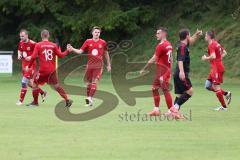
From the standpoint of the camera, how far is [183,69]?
17.0 meters

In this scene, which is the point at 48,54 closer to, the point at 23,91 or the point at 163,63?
the point at 23,91

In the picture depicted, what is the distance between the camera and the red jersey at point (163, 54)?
17859 millimetres

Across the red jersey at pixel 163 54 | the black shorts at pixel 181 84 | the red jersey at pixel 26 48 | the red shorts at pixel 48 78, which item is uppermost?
the red jersey at pixel 163 54

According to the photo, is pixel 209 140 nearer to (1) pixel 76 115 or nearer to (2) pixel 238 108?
(1) pixel 76 115

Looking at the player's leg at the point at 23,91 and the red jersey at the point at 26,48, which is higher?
the red jersey at the point at 26,48

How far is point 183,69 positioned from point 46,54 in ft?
14.8

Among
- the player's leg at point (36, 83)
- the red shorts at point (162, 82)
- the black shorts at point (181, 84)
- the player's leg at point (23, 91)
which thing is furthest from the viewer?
the player's leg at point (23, 91)

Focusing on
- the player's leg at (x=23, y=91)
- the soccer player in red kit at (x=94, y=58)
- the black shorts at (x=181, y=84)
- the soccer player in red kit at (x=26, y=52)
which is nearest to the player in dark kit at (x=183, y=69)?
→ the black shorts at (x=181, y=84)

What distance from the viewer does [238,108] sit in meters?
20.7

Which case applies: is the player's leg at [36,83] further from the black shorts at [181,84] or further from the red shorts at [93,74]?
the black shorts at [181,84]

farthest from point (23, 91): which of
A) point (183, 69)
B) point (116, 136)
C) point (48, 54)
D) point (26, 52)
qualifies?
point (116, 136)

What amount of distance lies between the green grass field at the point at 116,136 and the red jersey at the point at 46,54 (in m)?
1.06

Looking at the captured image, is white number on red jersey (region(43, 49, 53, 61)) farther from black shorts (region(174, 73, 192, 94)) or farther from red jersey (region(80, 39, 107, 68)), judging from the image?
black shorts (region(174, 73, 192, 94))

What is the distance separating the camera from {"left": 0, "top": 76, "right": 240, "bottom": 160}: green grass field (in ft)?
38.2
